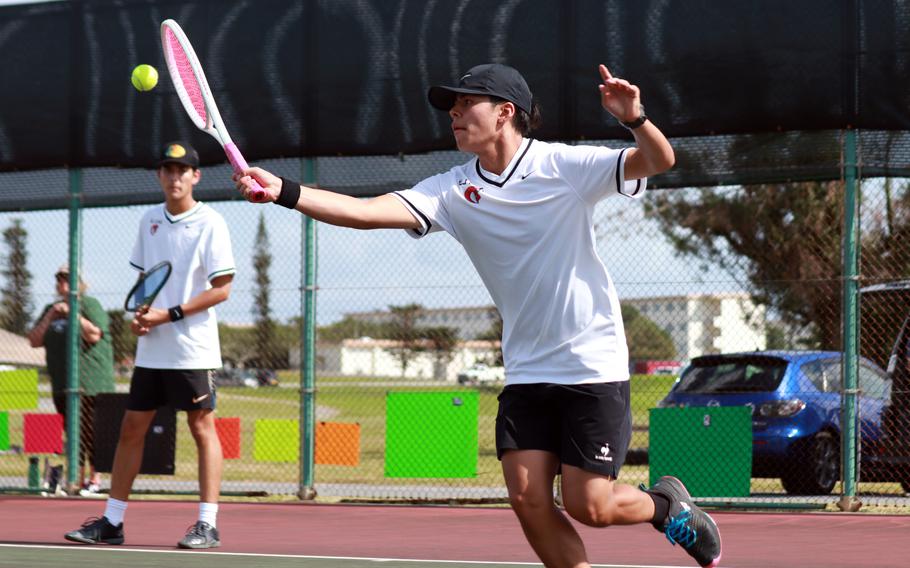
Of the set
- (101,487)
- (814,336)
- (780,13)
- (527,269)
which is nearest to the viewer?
(527,269)

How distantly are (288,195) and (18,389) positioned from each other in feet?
24.4

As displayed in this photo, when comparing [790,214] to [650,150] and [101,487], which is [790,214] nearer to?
[101,487]

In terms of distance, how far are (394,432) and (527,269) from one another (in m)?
5.52

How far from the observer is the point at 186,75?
17.4 feet

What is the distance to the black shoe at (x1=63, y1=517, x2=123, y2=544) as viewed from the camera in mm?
7020

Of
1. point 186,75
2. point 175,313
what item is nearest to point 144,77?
point 186,75

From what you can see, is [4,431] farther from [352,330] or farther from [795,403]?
[795,403]

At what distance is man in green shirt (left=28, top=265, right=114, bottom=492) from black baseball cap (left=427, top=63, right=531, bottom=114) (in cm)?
652

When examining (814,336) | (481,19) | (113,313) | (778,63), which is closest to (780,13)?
(778,63)

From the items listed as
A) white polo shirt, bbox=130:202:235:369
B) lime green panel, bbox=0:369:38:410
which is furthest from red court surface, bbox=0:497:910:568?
lime green panel, bbox=0:369:38:410

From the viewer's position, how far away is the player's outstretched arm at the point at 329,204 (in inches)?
172

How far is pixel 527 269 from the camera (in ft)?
15.4

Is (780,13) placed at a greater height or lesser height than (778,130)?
greater

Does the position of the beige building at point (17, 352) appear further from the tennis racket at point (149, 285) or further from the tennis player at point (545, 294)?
the tennis player at point (545, 294)
